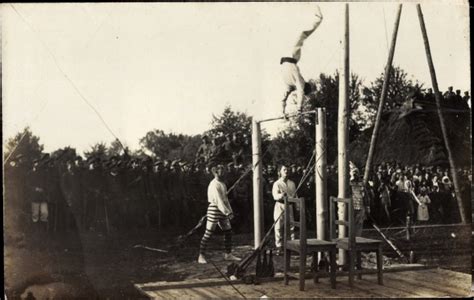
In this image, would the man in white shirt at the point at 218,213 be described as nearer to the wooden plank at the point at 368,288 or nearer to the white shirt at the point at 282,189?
the white shirt at the point at 282,189

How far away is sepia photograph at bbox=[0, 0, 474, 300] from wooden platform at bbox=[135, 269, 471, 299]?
0.8 inches

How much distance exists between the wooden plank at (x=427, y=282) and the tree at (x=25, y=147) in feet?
12.7

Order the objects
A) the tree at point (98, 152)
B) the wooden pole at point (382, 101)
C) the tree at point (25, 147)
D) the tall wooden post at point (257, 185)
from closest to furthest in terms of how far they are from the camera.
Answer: the tree at point (25, 147) → the tree at point (98, 152) → the tall wooden post at point (257, 185) → the wooden pole at point (382, 101)

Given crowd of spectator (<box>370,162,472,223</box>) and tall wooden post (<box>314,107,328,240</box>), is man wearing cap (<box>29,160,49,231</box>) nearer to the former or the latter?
tall wooden post (<box>314,107,328,240</box>)

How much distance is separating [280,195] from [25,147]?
101 inches

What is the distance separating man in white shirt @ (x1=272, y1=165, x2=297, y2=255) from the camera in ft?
A: 20.0

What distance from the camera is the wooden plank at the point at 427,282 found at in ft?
19.6

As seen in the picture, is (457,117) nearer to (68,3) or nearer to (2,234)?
(68,3)

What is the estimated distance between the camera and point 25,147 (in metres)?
5.62

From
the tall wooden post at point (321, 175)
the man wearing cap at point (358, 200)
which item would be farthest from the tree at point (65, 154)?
the man wearing cap at point (358, 200)

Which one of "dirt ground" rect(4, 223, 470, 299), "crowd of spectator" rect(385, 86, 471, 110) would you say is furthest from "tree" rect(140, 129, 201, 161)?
"crowd of spectator" rect(385, 86, 471, 110)

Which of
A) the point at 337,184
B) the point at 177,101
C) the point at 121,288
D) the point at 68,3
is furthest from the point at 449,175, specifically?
the point at 68,3

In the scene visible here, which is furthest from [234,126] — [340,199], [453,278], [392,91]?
[453,278]

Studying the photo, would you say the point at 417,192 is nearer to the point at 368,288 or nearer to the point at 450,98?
the point at 450,98
